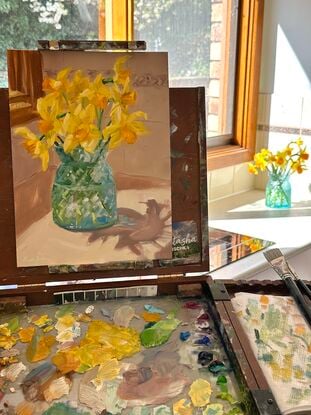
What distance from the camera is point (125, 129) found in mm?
967

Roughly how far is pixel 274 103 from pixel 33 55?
1347 mm

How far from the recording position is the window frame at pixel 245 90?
204 centimetres

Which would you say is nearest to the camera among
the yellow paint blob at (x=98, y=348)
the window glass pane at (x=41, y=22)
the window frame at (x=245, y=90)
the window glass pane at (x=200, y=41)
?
the yellow paint blob at (x=98, y=348)

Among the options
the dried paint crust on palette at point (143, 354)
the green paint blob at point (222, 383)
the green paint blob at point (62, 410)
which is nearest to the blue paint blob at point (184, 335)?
the dried paint crust on palette at point (143, 354)

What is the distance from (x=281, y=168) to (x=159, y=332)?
1.22m

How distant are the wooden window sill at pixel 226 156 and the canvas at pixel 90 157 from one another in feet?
3.39

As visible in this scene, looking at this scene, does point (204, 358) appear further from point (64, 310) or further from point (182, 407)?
point (64, 310)

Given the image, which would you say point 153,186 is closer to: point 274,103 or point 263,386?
point 263,386

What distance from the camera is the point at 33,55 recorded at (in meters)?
0.93

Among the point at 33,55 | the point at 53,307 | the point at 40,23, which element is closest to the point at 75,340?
the point at 53,307

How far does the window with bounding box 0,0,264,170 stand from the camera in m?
1.55

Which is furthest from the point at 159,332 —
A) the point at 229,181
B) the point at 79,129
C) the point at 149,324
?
the point at 229,181

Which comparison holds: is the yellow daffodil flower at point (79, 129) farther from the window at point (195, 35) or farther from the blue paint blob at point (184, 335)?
the window at point (195, 35)

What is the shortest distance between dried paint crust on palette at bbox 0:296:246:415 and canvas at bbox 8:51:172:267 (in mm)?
106
